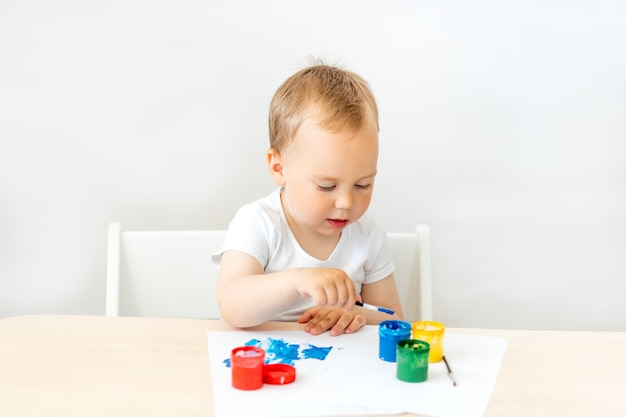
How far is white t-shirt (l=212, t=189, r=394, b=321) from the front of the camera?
149cm

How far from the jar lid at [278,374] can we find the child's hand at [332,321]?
22cm

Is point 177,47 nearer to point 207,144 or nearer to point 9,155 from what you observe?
point 207,144

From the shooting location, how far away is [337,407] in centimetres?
95

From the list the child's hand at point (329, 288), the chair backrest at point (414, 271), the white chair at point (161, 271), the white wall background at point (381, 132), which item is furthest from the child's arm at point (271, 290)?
the white wall background at point (381, 132)

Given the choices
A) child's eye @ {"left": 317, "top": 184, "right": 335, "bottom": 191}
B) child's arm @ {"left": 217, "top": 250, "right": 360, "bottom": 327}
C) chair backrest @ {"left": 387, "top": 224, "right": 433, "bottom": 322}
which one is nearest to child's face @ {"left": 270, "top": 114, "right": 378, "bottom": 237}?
child's eye @ {"left": 317, "top": 184, "right": 335, "bottom": 191}

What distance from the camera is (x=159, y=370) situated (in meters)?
1.08

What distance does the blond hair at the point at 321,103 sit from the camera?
1.38m

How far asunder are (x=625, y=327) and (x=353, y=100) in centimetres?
103

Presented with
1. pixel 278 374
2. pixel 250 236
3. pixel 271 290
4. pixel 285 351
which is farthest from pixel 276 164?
pixel 278 374

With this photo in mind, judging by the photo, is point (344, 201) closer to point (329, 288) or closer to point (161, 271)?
point (329, 288)

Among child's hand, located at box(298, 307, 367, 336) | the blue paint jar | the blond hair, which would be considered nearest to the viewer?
the blue paint jar

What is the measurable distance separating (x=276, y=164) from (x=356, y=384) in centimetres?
58

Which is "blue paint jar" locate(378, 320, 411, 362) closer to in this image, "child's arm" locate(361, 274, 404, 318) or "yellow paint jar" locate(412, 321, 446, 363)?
"yellow paint jar" locate(412, 321, 446, 363)

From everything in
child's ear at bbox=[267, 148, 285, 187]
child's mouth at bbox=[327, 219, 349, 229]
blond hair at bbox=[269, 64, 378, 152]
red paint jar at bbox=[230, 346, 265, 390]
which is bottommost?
→ red paint jar at bbox=[230, 346, 265, 390]
